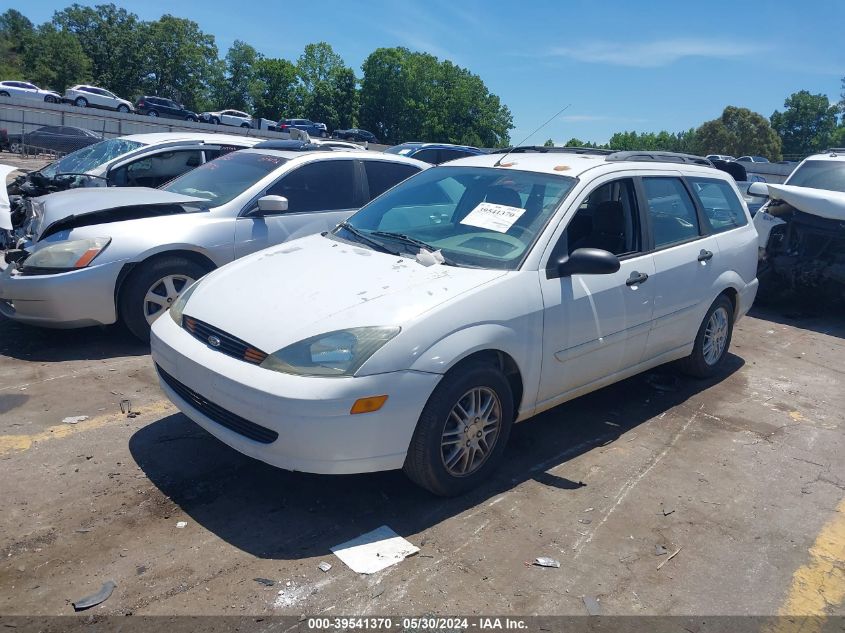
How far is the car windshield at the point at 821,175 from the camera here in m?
9.08

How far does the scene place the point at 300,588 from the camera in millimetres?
2828

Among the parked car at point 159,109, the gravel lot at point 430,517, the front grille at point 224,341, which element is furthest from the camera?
the parked car at point 159,109

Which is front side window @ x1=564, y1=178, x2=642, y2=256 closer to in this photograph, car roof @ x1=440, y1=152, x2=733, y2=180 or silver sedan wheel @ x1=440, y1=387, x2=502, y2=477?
car roof @ x1=440, y1=152, x2=733, y2=180

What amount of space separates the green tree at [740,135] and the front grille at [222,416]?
2939 inches

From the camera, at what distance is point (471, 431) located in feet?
11.7

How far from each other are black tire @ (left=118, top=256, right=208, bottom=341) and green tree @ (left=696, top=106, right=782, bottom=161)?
240 feet

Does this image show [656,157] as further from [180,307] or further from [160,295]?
[160,295]

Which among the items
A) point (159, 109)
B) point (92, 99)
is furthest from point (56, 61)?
point (159, 109)

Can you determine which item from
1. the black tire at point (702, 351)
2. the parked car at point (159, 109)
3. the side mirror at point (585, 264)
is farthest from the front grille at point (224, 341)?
the parked car at point (159, 109)

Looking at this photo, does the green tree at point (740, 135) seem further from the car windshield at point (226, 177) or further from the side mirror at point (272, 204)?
the side mirror at point (272, 204)

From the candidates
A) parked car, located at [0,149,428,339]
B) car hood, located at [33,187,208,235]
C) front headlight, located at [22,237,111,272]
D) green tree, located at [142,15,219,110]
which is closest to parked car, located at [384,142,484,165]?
parked car, located at [0,149,428,339]

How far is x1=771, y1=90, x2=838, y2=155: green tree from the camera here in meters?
89.8

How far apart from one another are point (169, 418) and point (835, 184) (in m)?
8.92

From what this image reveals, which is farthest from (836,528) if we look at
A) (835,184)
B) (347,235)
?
(835,184)
